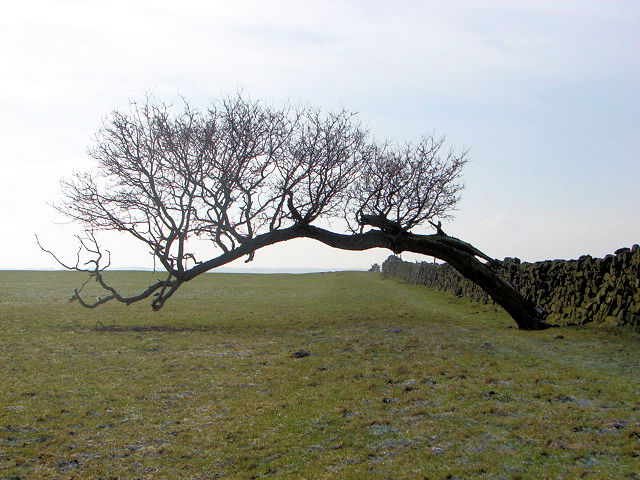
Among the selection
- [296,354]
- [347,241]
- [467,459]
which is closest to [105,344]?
[296,354]

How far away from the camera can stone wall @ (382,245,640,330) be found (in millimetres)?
16469

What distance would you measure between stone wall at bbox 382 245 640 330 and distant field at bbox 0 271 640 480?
3.40ft

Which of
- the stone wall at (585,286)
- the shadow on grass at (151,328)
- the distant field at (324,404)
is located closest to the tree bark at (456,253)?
the stone wall at (585,286)

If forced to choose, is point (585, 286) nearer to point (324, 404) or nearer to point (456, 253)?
point (456, 253)

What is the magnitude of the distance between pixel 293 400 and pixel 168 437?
2.49m

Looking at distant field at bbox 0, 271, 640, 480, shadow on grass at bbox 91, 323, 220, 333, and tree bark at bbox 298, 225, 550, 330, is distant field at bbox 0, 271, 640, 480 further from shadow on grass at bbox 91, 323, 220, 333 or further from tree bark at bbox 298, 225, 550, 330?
tree bark at bbox 298, 225, 550, 330

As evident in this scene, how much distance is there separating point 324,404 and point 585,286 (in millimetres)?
13295

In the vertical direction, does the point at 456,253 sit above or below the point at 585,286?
above

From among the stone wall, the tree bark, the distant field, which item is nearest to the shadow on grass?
the distant field

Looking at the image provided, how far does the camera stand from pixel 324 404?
9.80 m

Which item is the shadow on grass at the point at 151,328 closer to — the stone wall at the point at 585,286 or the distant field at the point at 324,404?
the distant field at the point at 324,404

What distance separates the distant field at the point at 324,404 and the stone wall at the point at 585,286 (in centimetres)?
104

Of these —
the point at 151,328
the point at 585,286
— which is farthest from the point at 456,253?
the point at 151,328

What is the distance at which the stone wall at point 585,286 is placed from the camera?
16469 mm
